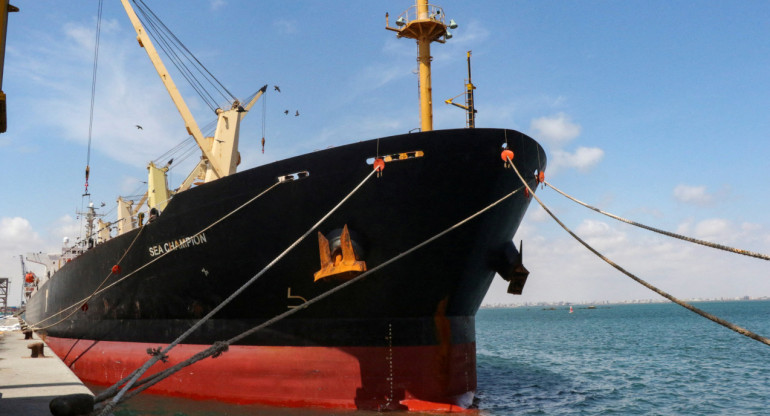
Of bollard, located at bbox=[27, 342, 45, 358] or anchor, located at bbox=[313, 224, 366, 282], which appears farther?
bollard, located at bbox=[27, 342, 45, 358]

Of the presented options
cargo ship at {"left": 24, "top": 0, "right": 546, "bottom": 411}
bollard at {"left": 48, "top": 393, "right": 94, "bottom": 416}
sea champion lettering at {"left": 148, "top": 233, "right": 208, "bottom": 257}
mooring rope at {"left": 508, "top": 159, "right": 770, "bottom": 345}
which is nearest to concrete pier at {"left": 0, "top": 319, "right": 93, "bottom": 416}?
bollard at {"left": 48, "top": 393, "right": 94, "bottom": 416}

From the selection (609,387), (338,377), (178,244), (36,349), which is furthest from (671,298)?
(36,349)

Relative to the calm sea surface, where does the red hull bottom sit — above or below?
above

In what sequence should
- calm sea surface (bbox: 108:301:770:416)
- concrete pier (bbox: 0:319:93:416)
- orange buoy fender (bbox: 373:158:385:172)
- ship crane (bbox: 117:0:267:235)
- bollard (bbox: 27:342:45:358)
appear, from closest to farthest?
concrete pier (bbox: 0:319:93:416), orange buoy fender (bbox: 373:158:385:172), calm sea surface (bbox: 108:301:770:416), bollard (bbox: 27:342:45:358), ship crane (bbox: 117:0:267:235)

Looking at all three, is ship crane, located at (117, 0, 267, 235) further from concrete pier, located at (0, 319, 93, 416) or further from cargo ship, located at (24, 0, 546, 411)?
concrete pier, located at (0, 319, 93, 416)

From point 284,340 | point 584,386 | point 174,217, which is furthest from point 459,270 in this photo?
point 584,386

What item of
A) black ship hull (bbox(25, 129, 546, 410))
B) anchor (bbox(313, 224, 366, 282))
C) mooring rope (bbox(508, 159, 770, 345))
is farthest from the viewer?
black ship hull (bbox(25, 129, 546, 410))

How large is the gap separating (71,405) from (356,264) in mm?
5174

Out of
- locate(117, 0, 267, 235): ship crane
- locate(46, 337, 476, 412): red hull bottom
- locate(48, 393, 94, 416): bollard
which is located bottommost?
locate(46, 337, 476, 412): red hull bottom

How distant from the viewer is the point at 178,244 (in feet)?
42.5

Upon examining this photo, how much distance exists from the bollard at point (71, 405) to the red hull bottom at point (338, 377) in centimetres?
545

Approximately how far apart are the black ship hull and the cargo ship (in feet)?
0.09

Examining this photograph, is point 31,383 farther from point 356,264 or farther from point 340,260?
point 356,264

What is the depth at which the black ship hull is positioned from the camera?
10.6 m
